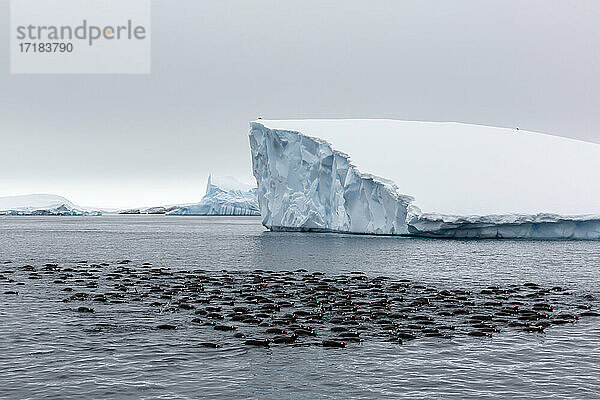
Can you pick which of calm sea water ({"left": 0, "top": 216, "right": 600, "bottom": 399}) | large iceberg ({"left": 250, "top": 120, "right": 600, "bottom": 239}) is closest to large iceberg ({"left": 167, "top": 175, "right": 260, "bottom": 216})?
large iceberg ({"left": 250, "top": 120, "right": 600, "bottom": 239})

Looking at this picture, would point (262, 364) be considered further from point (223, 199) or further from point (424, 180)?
point (223, 199)

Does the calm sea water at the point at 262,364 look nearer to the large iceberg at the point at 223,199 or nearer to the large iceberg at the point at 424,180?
the large iceberg at the point at 424,180

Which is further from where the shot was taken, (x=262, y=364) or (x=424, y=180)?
(x=424, y=180)

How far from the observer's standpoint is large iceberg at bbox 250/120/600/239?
208ft

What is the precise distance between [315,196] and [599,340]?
54529 millimetres

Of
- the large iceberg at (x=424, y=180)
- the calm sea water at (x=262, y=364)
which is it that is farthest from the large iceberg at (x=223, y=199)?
the calm sea water at (x=262, y=364)

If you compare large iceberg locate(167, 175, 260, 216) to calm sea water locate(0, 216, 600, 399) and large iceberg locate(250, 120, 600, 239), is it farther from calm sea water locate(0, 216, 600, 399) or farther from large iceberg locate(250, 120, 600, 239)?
calm sea water locate(0, 216, 600, 399)

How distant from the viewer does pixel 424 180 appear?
69.4 meters

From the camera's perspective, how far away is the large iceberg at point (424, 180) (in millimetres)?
63500

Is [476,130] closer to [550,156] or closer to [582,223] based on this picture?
[550,156]

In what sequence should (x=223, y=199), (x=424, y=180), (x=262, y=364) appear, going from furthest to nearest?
1. (x=223, y=199)
2. (x=424, y=180)
3. (x=262, y=364)

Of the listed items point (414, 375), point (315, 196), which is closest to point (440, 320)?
point (414, 375)

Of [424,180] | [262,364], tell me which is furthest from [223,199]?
[262,364]

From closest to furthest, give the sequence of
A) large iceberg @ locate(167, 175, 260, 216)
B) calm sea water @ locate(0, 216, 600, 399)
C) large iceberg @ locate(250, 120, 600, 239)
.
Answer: calm sea water @ locate(0, 216, 600, 399), large iceberg @ locate(250, 120, 600, 239), large iceberg @ locate(167, 175, 260, 216)
